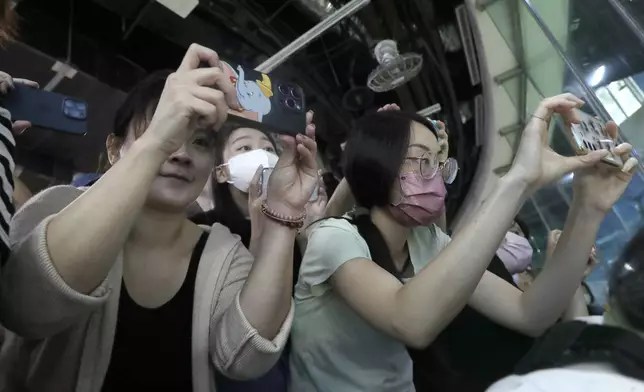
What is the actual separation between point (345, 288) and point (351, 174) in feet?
0.92

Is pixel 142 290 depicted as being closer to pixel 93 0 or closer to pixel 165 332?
pixel 165 332

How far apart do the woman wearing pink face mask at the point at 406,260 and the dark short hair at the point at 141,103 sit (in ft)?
1.24

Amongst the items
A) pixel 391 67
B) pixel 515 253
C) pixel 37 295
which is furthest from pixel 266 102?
pixel 391 67

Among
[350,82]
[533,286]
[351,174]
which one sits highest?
[350,82]

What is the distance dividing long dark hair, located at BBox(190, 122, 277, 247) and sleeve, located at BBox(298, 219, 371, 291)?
0.22m

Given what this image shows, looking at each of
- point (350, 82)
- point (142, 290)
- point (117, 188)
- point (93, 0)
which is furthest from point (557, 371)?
point (350, 82)

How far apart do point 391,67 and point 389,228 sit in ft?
5.56

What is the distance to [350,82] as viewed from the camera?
3.34 m

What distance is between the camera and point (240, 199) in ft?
4.33

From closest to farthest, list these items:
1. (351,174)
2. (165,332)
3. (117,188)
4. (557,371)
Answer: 1. (557,371)
2. (117,188)
3. (165,332)
4. (351,174)

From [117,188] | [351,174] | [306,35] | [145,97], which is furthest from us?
[306,35]

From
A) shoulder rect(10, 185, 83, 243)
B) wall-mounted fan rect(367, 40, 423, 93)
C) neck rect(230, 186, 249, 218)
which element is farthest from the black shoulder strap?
wall-mounted fan rect(367, 40, 423, 93)

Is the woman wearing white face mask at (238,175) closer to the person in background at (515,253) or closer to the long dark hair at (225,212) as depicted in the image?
→ the long dark hair at (225,212)

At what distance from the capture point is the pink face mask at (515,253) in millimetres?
1736
